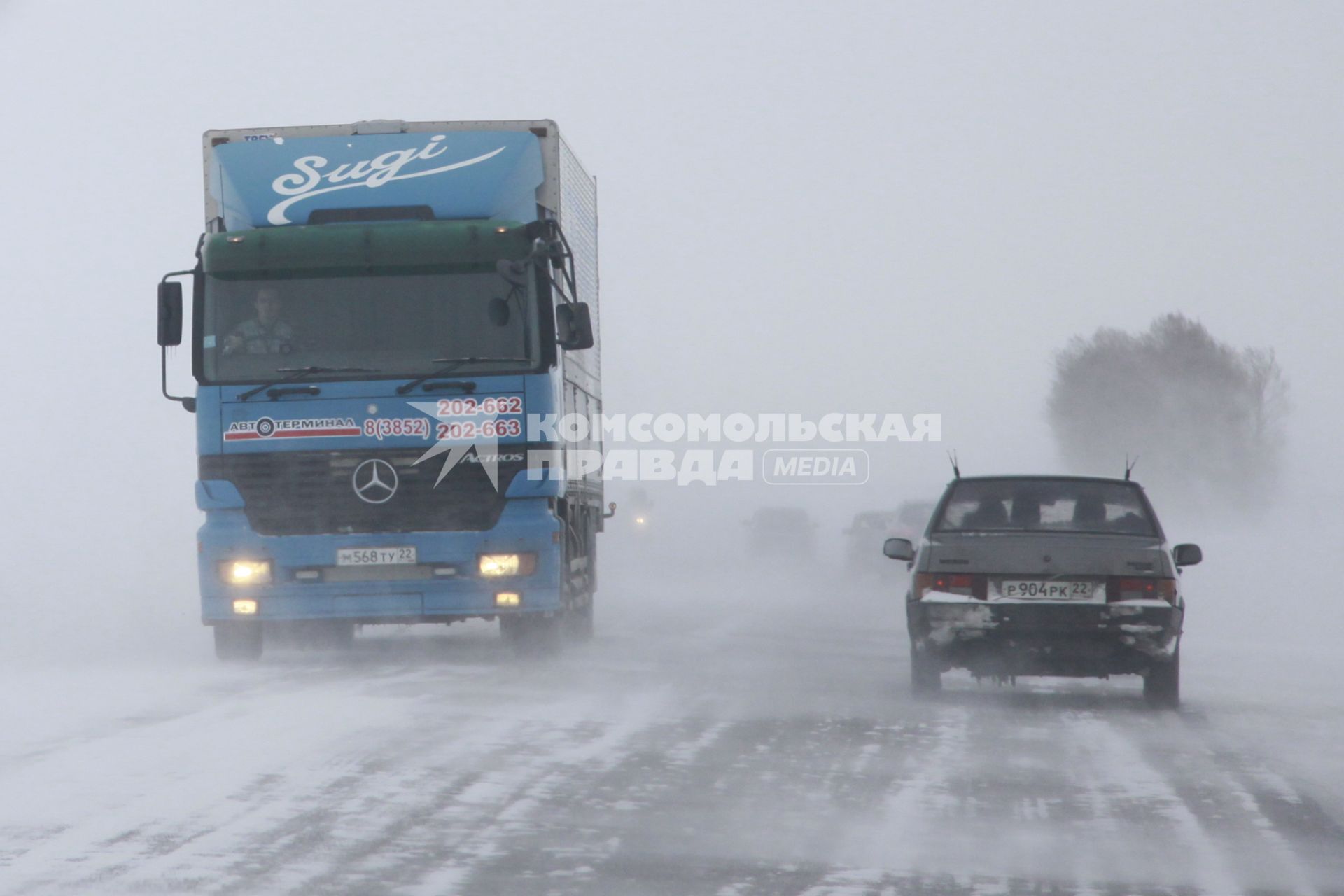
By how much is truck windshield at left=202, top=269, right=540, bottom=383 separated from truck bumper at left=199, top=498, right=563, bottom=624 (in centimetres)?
118

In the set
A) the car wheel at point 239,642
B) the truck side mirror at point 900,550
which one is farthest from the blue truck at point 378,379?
the truck side mirror at point 900,550

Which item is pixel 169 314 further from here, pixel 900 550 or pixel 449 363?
pixel 900 550

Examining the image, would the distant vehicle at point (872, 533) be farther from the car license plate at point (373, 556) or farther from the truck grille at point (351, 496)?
the car license plate at point (373, 556)

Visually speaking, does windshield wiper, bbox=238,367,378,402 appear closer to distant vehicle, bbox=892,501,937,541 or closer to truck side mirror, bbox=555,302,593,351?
truck side mirror, bbox=555,302,593,351

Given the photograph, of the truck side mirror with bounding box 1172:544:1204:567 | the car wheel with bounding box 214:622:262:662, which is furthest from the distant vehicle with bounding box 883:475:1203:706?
the car wheel with bounding box 214:622:262:662

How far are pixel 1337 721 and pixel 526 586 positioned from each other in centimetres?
597

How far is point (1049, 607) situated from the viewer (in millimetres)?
11234

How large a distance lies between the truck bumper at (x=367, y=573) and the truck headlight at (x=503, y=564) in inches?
1.3

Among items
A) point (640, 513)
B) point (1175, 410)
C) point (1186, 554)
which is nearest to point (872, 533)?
point (640, 513)

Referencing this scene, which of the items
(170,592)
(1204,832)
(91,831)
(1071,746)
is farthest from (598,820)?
(170,592)

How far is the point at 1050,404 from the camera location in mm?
85062

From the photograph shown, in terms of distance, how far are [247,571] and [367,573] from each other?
2.99 feet

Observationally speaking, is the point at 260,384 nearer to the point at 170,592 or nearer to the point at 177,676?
the point at 177,676

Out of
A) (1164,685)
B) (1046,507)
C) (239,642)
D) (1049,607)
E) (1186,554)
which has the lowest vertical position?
(1164,685)
